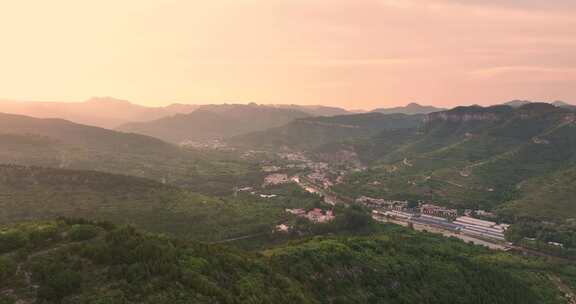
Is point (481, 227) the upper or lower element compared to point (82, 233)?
lower

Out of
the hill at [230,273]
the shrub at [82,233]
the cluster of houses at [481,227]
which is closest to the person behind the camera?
the hill at [230,273]

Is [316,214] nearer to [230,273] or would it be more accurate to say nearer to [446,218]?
[446,218]

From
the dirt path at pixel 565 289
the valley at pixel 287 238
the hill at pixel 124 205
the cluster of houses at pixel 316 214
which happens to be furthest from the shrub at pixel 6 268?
the dirt path at pixel 565 289

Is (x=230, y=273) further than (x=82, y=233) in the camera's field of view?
Yes

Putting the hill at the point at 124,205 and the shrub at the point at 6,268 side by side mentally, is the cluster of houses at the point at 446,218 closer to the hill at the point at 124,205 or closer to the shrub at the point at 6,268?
the hill at the point at 124,205

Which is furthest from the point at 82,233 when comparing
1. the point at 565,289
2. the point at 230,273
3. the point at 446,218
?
the point at 446,218

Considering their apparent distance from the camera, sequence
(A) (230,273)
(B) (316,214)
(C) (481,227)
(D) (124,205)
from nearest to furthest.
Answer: (A) (230,273) < (D) (124,205) < (B) (316,214) < (C) (481,227)
